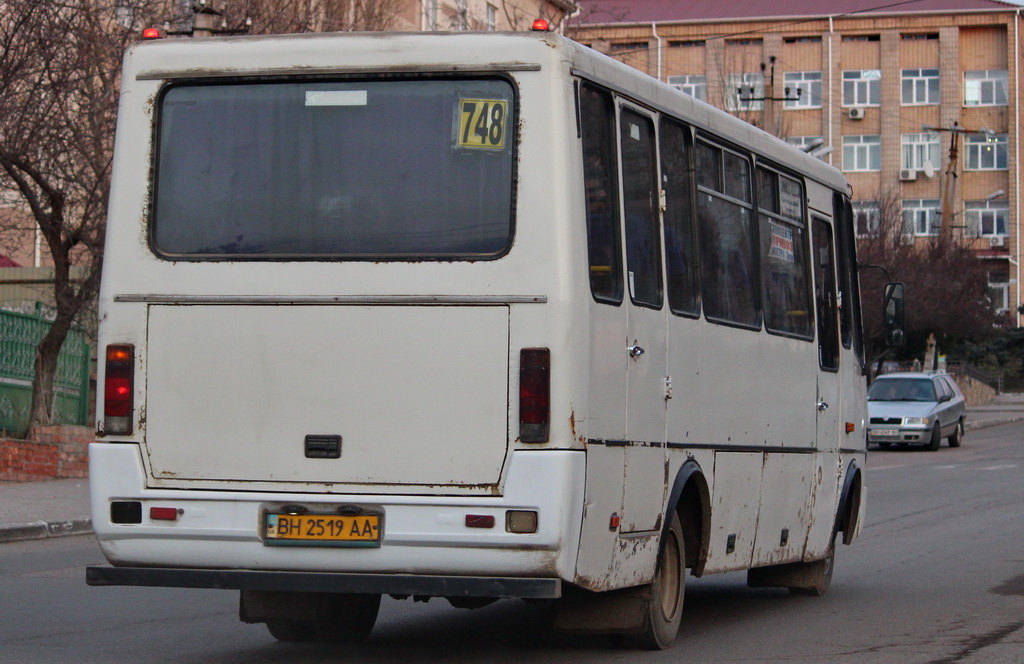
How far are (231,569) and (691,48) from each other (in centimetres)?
7503

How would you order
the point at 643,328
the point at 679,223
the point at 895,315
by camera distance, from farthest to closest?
the point at 895,315 < the point at 679,223 < the point at 643,328

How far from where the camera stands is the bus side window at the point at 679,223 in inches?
335

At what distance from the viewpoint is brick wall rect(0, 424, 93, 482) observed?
19609 mm

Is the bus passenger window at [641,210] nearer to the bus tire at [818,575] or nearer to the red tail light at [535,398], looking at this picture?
the red tail light at [535,398]

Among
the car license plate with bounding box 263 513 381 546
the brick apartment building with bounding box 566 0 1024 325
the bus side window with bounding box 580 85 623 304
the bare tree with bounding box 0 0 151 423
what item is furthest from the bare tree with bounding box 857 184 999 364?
the car license plate with bounding box 263 513 381 546

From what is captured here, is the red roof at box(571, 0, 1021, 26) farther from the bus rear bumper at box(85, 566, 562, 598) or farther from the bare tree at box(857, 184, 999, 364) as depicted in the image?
the bus rear bumper at box(85, 566, 562, 598)

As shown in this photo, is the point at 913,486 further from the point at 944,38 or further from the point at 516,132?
the point at 944,38

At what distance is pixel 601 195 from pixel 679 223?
3.65 feet

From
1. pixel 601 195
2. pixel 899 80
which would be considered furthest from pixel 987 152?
pixel 601 195

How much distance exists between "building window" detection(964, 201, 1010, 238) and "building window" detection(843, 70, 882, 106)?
23.6 feet

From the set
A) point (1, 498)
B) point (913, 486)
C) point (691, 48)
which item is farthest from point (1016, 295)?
point (1, 498)

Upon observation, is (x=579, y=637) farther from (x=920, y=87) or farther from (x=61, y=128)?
(x=920, y=87)

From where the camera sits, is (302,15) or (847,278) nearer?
(847,278)

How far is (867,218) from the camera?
54.7 m
